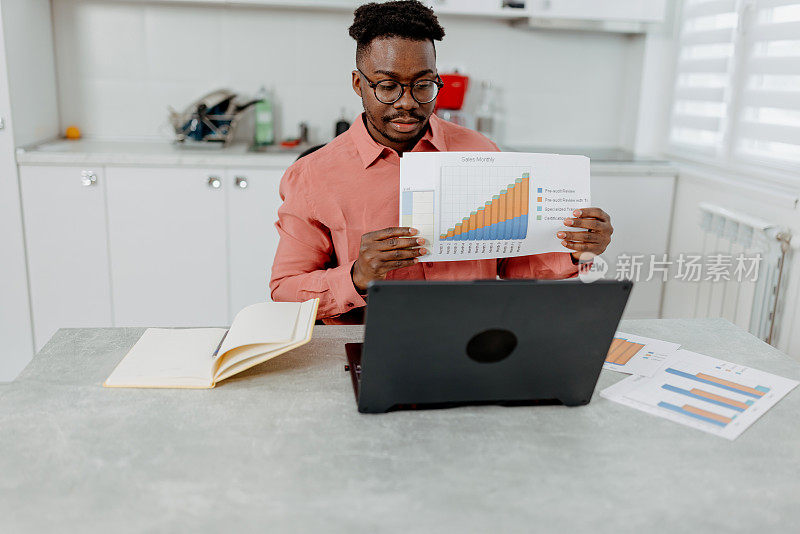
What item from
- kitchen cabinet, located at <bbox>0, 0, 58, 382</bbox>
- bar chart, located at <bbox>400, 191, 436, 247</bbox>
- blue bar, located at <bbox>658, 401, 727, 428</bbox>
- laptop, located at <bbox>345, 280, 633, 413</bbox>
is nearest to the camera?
laptop, located at <bbox>345, 280, 633, 413</bbox>

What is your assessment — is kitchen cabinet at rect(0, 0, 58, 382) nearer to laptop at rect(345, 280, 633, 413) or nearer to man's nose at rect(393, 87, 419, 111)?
man's nose at rect(393, 87, 419, 111)

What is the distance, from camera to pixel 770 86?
2.47m

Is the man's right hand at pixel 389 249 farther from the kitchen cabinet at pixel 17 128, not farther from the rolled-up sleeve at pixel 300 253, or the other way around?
the kitchen cabinet at pixel 17 128

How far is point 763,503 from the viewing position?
34.0 inches

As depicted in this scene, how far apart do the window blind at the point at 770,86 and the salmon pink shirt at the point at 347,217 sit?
4.37 feet

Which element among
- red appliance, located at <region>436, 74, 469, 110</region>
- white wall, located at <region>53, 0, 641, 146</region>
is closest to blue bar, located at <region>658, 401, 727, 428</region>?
red appliance, located at <region>436, 74, 469, 110</region>

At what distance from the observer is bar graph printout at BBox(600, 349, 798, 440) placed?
1.07 m

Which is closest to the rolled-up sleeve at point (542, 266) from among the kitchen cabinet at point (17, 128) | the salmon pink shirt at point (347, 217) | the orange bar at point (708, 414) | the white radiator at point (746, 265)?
the salmon pink shirt at point (347, 217)

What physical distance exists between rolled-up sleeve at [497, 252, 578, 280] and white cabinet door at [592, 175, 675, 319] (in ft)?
4.69

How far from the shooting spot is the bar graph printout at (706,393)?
107cm

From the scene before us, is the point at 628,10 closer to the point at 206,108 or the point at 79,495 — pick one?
the point at 206,108

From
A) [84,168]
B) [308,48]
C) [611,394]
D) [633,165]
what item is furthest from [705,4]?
[84,168]

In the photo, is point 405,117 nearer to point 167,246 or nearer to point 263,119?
point 167,246

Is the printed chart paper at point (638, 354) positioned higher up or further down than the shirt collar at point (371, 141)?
further down
